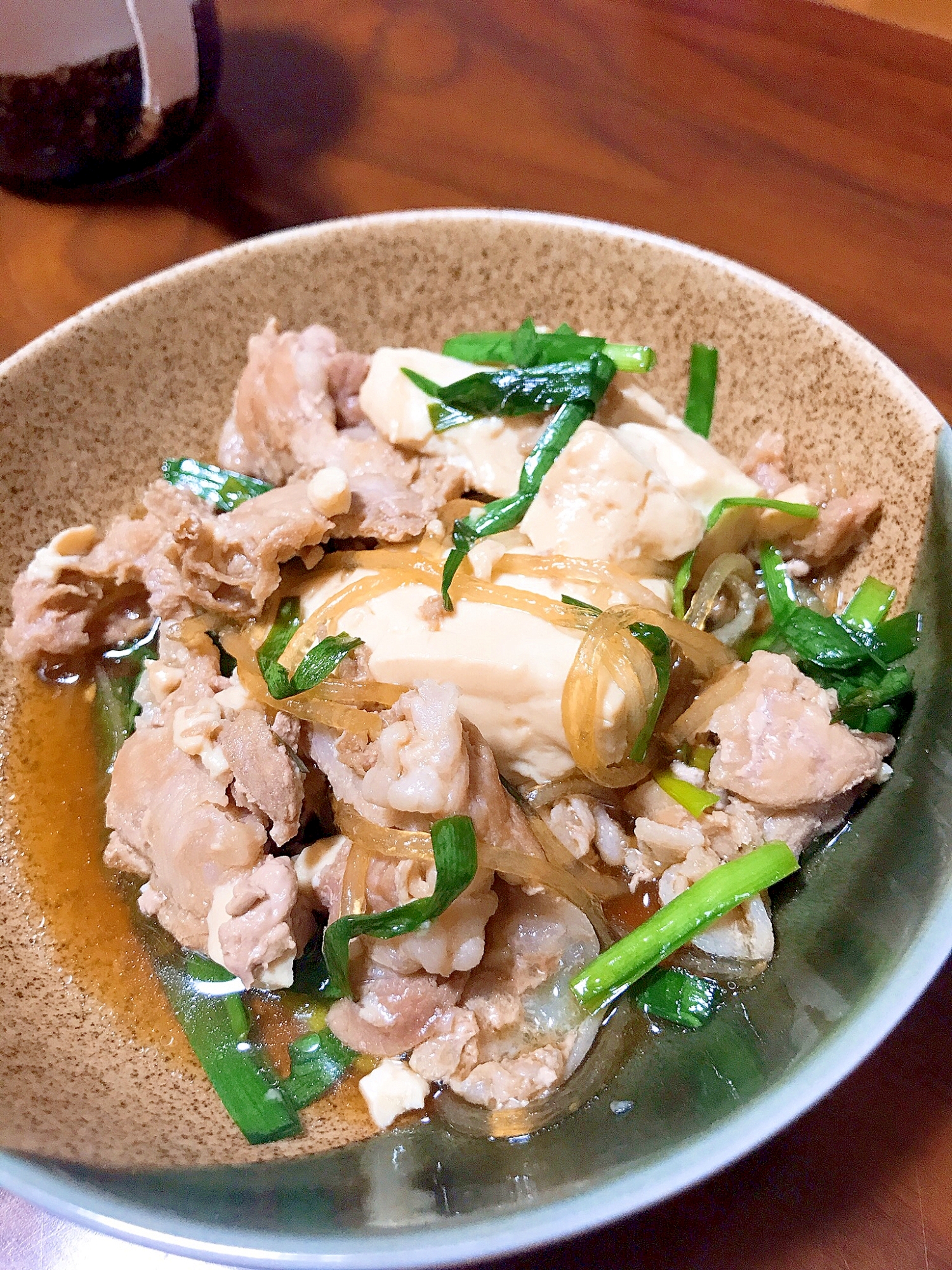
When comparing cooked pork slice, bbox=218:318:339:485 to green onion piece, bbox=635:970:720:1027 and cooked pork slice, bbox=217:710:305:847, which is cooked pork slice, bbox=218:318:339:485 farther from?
green onion piece, bbox=635:970:720:1027

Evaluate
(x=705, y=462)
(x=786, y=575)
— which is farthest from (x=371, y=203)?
(x=786, y=575)

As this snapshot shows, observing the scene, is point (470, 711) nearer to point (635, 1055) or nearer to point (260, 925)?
point (260, 925)

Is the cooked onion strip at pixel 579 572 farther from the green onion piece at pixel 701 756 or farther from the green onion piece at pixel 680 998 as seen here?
the green onion piece at pixel 680 998

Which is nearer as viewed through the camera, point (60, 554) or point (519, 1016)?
point (519, 1016)

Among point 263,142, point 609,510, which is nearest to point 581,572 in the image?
point 609,510

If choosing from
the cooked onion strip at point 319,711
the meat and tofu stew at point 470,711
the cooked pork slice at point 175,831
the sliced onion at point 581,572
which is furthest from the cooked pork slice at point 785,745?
the cooked pork slice at point 175,831

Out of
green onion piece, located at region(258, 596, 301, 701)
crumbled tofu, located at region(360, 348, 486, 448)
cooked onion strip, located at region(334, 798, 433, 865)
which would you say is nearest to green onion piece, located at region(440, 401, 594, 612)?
crumbled tofu, located at region(360, 348, 486, 448)

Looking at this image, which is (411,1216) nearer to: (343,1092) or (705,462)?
(343,1092)
